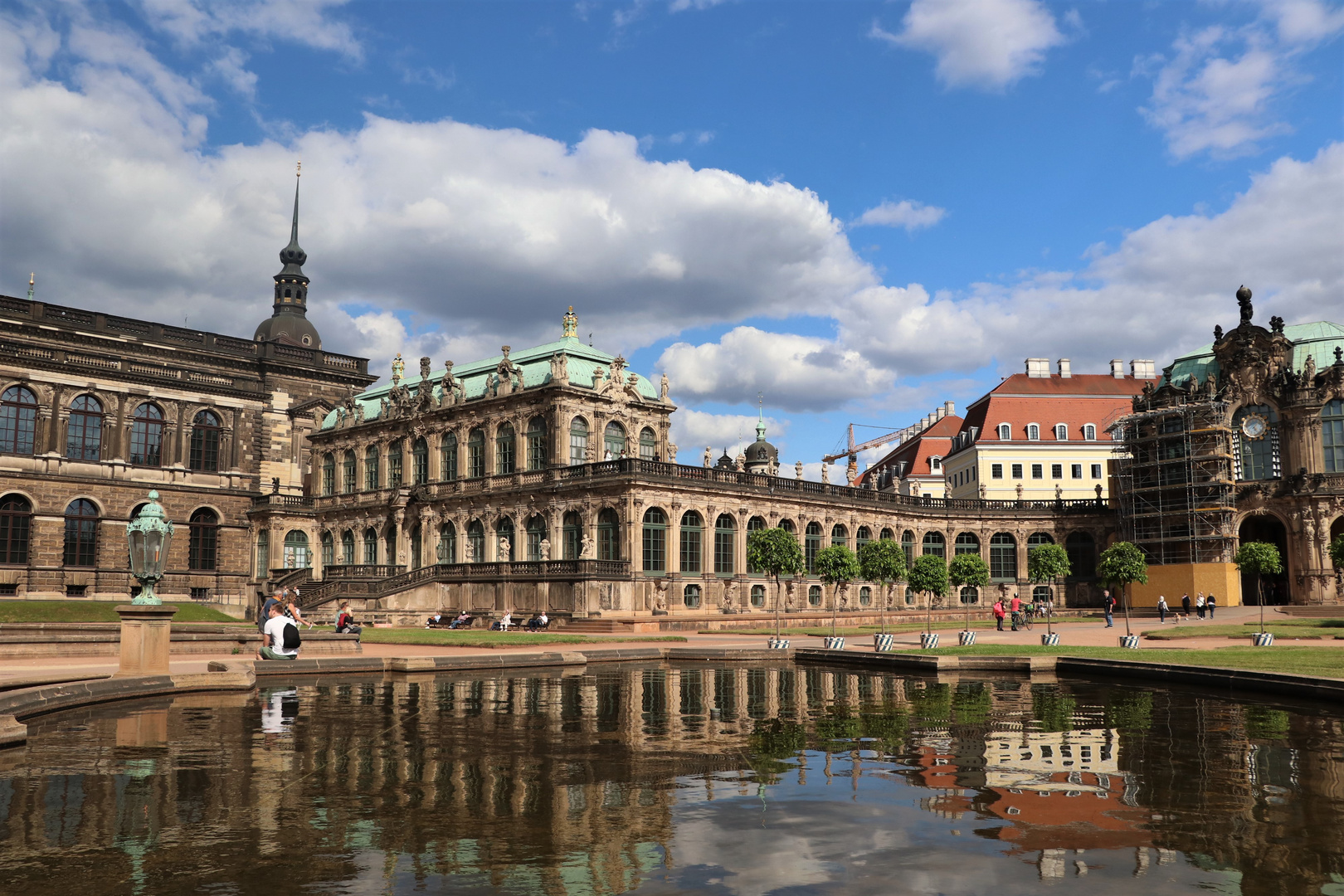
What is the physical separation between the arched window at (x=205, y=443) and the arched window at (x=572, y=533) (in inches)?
1154

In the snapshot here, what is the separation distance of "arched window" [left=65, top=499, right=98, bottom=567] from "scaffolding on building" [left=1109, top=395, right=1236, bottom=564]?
2788 inches

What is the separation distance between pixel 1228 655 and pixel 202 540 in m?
65.0

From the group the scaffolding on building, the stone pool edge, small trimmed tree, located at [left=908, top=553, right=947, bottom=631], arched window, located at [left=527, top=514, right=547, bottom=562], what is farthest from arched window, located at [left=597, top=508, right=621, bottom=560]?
the scaffolding on building

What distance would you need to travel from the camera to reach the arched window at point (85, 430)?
66.2 metres

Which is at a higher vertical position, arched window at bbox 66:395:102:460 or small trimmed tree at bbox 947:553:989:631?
arched window at bbox 66:395:102:460

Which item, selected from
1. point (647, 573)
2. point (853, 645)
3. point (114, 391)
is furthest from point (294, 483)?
point (853, 645)

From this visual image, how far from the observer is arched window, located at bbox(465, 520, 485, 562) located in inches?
2584

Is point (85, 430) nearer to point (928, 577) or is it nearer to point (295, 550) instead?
point (295, 550)

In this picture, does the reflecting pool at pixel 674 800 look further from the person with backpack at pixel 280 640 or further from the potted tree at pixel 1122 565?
the potted tree at pixel 1122 565

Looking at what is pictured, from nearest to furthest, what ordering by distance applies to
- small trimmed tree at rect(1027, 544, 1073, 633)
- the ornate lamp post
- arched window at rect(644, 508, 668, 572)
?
the ornate lamp post < arched window at rect(644, 508, 668, 572) < small trimmed tree at rect(1027, 544, 1073, 633)

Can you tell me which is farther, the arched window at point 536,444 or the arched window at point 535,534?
the arched window at point 536,444

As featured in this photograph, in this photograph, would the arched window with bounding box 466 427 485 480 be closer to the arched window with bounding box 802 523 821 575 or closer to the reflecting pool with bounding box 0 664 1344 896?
the arched window with bounding box 802 523 821 575

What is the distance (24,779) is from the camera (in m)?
12.1

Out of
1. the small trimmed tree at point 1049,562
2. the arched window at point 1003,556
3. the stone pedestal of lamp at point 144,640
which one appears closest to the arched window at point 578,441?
the small trimmed tree at point 1049,562
